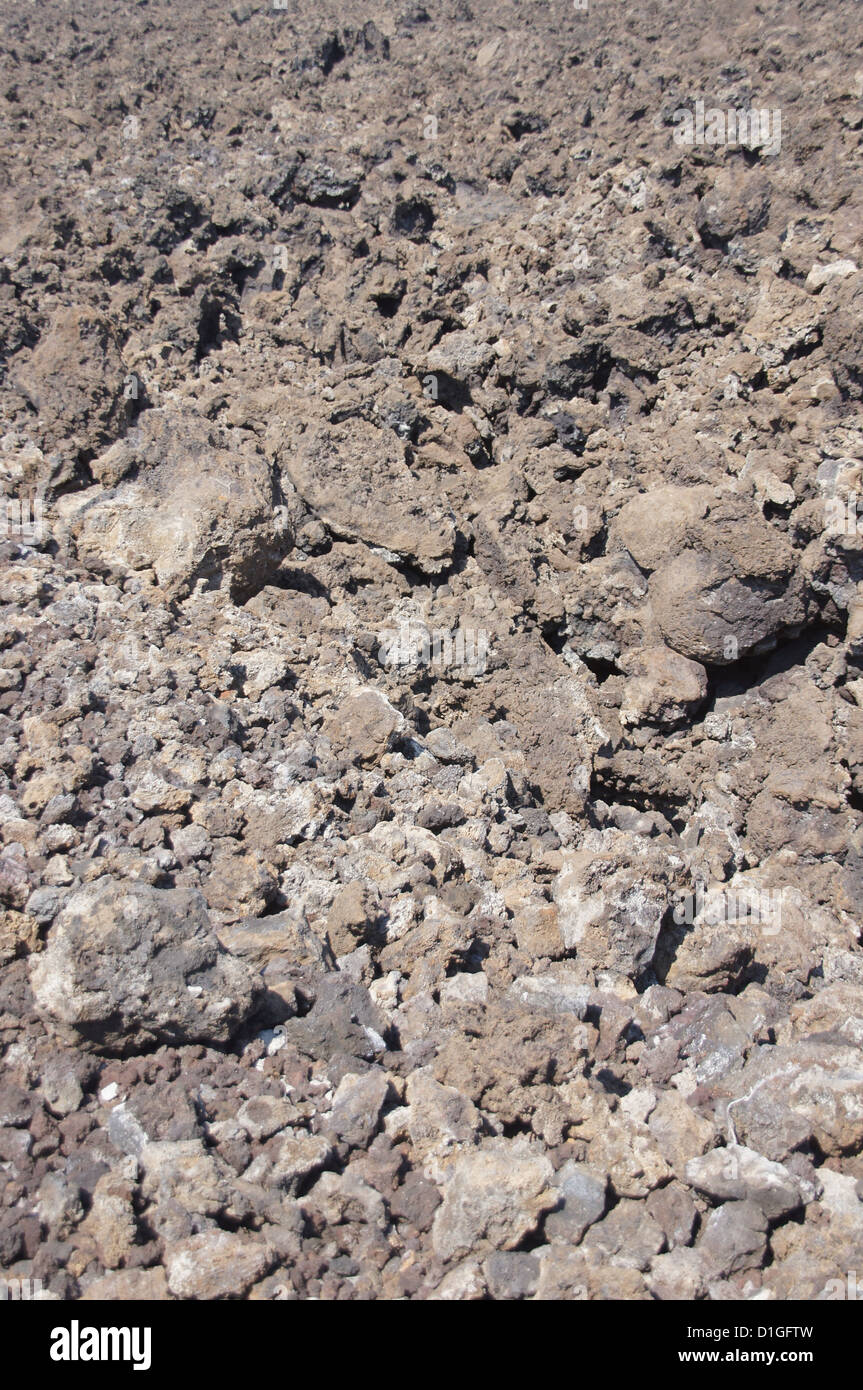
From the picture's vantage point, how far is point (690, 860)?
139 inches

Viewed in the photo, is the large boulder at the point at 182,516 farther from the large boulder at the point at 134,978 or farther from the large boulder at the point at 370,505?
the large boulder at the point at 134,978

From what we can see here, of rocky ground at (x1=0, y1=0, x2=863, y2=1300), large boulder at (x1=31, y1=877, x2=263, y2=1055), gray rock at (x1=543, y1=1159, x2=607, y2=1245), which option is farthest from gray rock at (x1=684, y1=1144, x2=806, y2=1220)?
large boulder at (x1=31, y1=877, x2=263, y2=1055)

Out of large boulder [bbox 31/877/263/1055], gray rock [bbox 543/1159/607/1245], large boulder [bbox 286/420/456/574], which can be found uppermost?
large boulder [bbox 286/420/456/574]

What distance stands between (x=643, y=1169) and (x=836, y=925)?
1549 mm

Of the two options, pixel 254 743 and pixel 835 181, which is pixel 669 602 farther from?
pixel 835 181

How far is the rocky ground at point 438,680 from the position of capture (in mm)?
2225

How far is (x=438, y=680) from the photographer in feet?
13.5

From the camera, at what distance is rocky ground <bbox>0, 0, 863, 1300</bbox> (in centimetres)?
222

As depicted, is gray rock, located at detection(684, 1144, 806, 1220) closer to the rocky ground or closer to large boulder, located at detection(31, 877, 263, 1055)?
the rocky ground

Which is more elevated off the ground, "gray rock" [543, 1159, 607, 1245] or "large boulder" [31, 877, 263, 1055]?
"large boulder" [31, 877, 263, 1055]

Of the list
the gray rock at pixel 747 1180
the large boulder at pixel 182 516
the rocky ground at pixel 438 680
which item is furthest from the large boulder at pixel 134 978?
the large boulder at pixel 182 516

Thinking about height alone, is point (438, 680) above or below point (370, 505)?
below

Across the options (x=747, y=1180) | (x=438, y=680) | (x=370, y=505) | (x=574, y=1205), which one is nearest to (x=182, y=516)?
(x=370, y=505)

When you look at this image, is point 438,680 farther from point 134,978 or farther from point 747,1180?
point 747,1180
